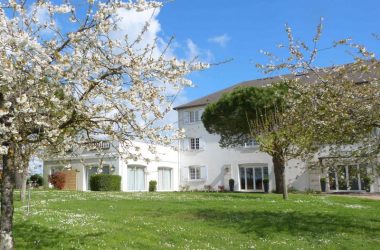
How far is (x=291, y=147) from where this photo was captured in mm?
A: 23516

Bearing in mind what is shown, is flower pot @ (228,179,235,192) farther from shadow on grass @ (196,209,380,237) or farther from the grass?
shadow on grass @ (196,209,380,237)

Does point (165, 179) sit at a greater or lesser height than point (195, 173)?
lesser

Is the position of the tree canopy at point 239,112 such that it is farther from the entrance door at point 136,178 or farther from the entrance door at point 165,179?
the entrance door at point 165,179

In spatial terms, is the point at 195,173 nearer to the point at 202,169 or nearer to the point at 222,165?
the point at 202,169

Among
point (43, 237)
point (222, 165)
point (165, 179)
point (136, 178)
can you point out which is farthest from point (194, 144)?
point (43, 237)

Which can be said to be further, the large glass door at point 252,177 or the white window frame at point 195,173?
the white window frame at point 195,173

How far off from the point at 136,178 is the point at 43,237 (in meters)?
29.2

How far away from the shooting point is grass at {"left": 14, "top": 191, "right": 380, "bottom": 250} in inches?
406

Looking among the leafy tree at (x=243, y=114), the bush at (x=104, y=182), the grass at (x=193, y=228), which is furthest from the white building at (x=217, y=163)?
the grass at (x=193, y=228)

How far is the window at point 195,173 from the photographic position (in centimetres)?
4405

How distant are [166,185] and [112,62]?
37.1m

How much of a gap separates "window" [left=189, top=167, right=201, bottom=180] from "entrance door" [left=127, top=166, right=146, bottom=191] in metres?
6.46

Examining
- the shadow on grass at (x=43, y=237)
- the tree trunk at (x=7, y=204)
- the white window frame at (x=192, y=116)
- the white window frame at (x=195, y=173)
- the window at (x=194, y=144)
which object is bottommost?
the shadow on grass at (x=43, y=237)

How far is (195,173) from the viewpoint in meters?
44.4
